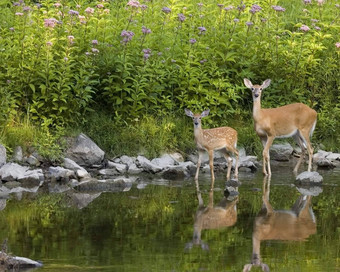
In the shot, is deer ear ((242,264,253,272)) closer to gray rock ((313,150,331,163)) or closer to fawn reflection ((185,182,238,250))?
fawn reflection ((185,182,238,250))

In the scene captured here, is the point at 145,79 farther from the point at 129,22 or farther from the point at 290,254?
the point at 290,254

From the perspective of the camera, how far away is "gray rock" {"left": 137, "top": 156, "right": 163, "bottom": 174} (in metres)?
16.7

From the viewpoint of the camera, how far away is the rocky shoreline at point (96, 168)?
15.2 meters

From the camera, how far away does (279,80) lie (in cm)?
1880

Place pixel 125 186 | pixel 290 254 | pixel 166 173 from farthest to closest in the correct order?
pixel 166 173 → pixel 125 186 → pixel 290 254

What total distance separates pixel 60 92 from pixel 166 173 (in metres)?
2.29

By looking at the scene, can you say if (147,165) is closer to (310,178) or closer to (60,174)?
(60,174)

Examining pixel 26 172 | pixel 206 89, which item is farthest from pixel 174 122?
pixel 26 172

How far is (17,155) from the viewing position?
16.2 metres

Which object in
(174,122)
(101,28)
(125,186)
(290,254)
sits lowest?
(290,254)

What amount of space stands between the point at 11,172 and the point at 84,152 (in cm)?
173

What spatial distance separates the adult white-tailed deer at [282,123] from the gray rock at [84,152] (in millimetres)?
2857

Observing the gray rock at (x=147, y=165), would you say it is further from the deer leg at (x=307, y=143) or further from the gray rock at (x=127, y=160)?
the deer leg at (x=307, y=143)

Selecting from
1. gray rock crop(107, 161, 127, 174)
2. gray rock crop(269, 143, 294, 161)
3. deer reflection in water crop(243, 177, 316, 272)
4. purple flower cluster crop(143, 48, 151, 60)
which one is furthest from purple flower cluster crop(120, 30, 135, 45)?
deer reflection in water crop(243, 177, 316, 272)
